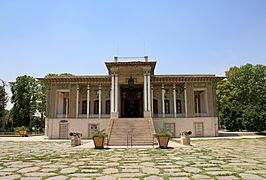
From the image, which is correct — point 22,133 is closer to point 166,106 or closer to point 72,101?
point 72,101

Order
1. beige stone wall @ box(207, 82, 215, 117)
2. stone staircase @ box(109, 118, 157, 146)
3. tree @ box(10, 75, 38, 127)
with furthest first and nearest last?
tree @ box(10, 75, 38, 127)
beige stone wall @ box(207, 82, 215, 117)
stone staircase @ box(109, 118, 157, 146)

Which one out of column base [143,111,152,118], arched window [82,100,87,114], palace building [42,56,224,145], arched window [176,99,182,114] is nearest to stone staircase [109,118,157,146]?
column base [143,111,152,118]

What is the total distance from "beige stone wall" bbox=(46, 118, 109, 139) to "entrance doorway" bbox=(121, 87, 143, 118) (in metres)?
3.41

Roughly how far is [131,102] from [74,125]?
670cm

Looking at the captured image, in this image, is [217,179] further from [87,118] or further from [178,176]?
[87,118]

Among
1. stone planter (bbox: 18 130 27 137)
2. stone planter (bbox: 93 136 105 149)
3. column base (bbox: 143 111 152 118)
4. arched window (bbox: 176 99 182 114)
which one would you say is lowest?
stone planter (bbox: 18 130 27 137)

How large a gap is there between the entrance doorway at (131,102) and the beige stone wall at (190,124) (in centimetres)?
341

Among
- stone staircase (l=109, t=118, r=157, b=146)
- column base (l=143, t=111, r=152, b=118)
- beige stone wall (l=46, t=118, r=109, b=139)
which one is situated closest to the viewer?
stone staircase (l=109, t=118, r=157, b=146)

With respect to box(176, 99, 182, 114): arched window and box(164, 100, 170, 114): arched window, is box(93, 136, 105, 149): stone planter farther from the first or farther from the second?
box(176, 99, 182, 114): arched window

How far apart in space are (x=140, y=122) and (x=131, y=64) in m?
5.53

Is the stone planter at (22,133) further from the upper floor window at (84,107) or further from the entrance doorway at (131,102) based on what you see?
the entrance doorway at (131,102)

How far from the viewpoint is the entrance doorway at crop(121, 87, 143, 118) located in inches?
1000

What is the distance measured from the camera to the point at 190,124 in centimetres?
2267

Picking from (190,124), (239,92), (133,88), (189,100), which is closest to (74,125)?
(133,88)
